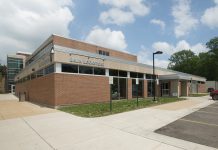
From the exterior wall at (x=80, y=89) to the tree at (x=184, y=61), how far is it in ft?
213

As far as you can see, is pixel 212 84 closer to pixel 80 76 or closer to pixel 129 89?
pixel 129 89

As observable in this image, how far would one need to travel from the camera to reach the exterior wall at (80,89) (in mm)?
16672

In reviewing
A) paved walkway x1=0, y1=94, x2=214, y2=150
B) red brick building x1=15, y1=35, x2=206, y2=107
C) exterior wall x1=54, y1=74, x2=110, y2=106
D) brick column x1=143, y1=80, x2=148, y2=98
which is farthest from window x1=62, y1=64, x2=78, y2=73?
brick column x1=143, y1=80, x2=148, y2=98

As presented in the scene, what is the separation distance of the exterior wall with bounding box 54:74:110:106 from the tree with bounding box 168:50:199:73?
6494 centimetres

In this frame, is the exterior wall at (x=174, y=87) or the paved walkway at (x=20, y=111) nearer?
the paved walkway at (x=20, y=111)

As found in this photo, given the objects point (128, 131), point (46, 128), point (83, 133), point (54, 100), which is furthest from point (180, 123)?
point (54, 100)

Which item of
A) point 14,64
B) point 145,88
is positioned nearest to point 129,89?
point 145,88

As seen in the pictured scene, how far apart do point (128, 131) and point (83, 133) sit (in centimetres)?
188

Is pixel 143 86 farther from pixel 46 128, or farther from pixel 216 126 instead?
pixel 46 128

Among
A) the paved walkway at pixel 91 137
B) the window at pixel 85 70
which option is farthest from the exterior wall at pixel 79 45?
the paved walkway at pixel 91 137

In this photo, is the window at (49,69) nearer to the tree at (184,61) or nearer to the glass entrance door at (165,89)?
the glass entrance door at (165,89)

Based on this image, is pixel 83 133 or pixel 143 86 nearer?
pixel 83 133

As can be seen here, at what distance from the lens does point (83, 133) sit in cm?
789

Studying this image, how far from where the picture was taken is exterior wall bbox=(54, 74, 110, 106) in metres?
→ 16.7
